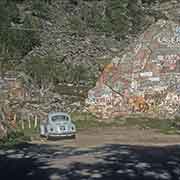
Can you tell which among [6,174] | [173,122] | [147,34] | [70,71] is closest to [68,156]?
[6,174]

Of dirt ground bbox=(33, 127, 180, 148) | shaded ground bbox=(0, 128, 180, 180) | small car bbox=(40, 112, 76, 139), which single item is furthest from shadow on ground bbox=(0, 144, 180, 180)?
small car bbox=(40, 112, 76, 139)

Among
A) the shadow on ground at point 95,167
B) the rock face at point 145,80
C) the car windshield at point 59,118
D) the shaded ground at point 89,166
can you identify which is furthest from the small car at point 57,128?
the shadow on ground at point 95,167

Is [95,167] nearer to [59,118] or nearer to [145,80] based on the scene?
[59,118]

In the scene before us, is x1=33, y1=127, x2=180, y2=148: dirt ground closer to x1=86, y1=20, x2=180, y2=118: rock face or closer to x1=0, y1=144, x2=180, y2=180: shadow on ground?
x1=86, y1=20, x2=180, y2=118: rock face

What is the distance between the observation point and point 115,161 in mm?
16125

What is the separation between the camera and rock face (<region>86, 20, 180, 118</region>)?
3703cm

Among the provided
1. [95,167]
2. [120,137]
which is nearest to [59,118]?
[120,137]

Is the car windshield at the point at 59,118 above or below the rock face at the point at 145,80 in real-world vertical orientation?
below

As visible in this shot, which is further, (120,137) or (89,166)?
(120,137)

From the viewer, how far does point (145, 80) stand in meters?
37.6

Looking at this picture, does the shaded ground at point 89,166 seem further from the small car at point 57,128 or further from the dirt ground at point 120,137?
the small car at point 57,128

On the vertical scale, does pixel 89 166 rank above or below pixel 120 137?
above

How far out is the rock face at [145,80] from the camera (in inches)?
1458

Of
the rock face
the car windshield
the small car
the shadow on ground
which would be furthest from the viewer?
the rock face
